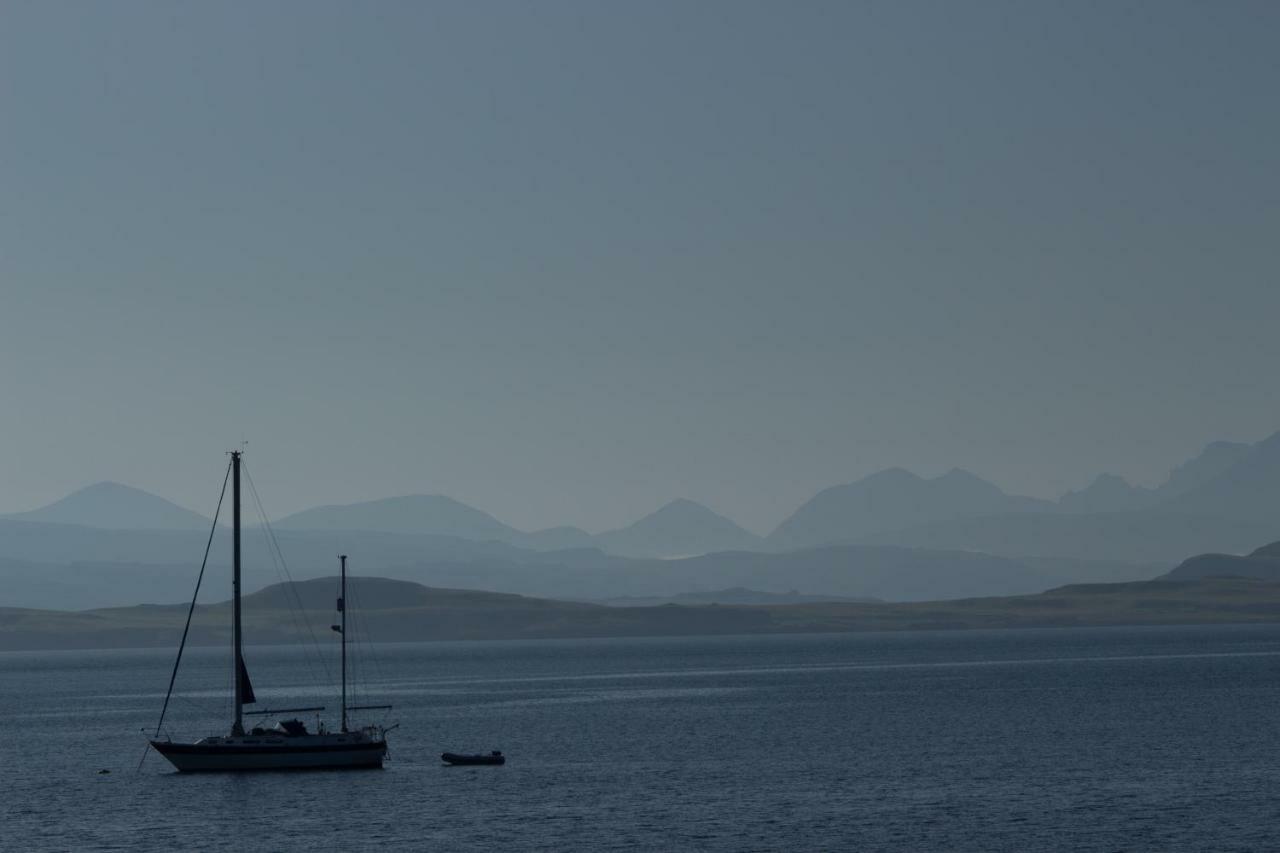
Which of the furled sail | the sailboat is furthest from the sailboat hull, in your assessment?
the furled sail

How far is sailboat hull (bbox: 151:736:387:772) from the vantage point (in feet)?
315

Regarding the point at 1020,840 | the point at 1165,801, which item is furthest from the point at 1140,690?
the point at 1020,840

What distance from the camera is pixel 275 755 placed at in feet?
314

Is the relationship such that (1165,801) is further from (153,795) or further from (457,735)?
(457,735)

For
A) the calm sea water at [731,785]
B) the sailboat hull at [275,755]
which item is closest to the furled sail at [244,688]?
the sailboat hull at [275,755]

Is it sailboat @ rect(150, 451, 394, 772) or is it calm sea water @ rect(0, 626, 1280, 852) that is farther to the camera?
sailboat @ rect(150, 451, 394, 772)

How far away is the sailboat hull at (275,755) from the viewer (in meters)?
95.9

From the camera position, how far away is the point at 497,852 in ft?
227

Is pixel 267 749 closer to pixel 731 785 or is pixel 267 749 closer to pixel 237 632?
pixel 237 632

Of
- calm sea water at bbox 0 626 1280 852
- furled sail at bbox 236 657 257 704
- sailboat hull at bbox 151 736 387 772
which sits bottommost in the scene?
calm sea water at bbox 0 626 1280 852

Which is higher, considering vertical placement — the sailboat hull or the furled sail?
the furled sail

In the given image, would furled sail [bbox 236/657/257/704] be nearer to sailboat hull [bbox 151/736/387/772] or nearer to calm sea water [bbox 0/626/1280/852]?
sailboat hull [bbox 151/736/387/772]

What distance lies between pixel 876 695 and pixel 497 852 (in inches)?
4017

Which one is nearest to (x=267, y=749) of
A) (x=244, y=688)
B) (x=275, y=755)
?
(x=275, y=755)
